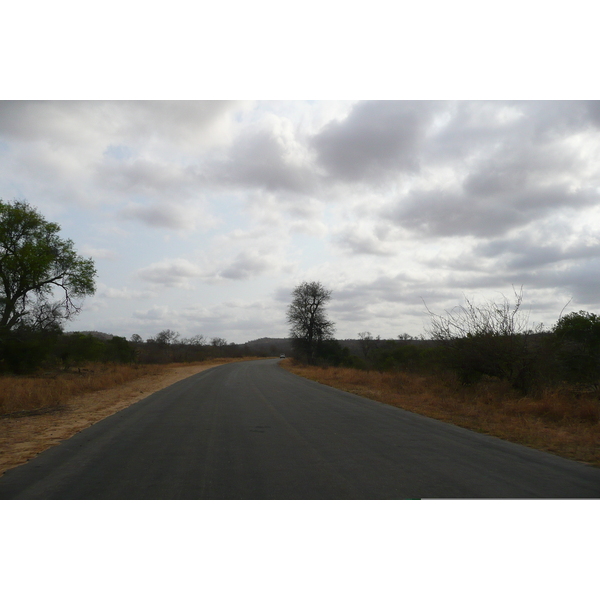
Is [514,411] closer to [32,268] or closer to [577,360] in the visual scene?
[577,360]

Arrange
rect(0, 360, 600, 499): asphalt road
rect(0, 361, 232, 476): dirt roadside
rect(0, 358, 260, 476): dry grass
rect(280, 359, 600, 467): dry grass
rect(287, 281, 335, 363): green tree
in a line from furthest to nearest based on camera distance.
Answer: rect(287, 281, 335, 363): green tree
rect(280, 359, 600, 467): dry grass
rect(0, 358, 260, 476): dry grass
rect(0, 361, 232, 476): dirt roadside
rect(0, 360, 600, 499): asphalt road

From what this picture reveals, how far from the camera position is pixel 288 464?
5.92m

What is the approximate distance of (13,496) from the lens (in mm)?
4641

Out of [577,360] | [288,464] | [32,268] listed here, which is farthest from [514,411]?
[32,268]

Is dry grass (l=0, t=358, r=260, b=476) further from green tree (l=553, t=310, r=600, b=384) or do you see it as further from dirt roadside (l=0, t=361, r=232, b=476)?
green tree (l=553, t=310, r=600, b=384)

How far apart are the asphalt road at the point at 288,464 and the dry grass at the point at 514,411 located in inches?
30.9

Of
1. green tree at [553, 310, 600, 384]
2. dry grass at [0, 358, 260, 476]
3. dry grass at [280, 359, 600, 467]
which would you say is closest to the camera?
dry grass at [0, 358, 260, 476]

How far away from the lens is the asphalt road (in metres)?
4.84

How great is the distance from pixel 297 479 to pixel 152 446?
9.95 ft

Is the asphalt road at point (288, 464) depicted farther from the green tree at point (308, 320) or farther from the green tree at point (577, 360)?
the green tree at point (308, 320)

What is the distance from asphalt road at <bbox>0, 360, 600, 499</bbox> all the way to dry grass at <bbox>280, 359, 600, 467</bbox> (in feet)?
2.58

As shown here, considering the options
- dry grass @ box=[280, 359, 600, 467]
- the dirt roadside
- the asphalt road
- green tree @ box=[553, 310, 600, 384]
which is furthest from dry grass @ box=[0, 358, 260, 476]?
green tree @ box=[553, 310, 600, 384]

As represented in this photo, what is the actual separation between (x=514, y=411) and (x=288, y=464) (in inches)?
321

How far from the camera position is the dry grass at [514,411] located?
25.8 feet
